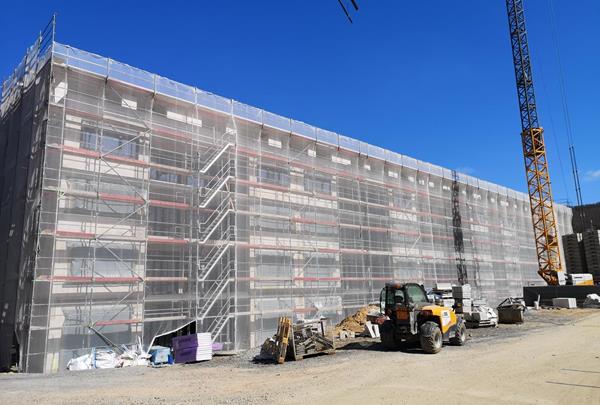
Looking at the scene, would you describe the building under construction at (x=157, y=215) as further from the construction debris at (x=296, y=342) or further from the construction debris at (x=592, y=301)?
the construction debris at (x=592, y=301)

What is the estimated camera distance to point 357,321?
21.0 meters

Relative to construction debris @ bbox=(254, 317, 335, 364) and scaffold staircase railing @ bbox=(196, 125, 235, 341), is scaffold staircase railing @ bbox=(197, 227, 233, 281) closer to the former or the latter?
scaffold staircase railing @ bbox=(196, 125, 235, 341)

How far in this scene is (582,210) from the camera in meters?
57.4

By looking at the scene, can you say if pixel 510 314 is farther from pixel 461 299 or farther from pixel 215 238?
pixel 215 238

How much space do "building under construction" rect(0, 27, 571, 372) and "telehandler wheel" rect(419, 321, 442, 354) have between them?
25.4 feet

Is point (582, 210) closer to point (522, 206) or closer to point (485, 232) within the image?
point (522, 206)

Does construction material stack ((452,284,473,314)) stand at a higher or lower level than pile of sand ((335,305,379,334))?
higher

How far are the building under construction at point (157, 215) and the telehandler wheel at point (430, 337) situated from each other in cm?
774

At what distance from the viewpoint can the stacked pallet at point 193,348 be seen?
46.7 feet

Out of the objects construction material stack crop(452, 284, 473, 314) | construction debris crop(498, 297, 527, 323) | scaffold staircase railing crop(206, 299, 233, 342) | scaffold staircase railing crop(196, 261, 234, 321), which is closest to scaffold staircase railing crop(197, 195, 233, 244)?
scaffold staircase railing crop(196, 261, 234, 321)

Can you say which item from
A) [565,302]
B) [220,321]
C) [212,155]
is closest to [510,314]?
[565,302]

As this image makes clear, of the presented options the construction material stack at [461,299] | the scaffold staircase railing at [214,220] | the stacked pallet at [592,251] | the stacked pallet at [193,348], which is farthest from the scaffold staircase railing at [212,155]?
the stacked pallet at [592,251]

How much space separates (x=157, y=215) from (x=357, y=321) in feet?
34.3

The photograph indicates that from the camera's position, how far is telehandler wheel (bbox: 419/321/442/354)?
1279 centimetres
